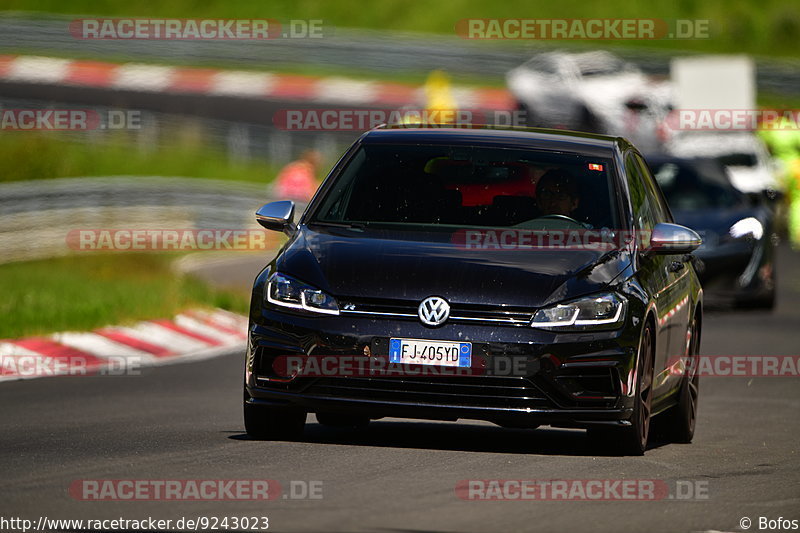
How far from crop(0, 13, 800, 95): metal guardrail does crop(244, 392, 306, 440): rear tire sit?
35444mm

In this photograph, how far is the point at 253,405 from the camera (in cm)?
927

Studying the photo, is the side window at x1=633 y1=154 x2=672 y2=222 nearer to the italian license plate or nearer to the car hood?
the car hood

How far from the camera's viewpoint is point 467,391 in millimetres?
8883

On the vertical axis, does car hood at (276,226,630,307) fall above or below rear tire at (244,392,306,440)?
above

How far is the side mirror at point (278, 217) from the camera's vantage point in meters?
9.81

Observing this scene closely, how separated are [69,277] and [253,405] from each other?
13.6 m

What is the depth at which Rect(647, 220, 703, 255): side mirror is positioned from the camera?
9.71m

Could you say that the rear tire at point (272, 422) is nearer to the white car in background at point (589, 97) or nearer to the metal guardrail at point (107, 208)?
the metal guardrail at point (107, 208)

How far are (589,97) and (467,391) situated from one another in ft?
77.6

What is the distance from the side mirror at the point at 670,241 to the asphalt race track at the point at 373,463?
1084mm

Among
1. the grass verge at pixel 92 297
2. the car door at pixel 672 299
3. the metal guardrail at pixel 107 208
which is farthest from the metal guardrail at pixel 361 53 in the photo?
the car door at pixel 672 299

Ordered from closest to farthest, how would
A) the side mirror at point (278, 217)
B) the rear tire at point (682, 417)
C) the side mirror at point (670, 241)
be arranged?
the side mirror at point (670, 241)
the side mirror at point (278, 217)
the rear tire at point (682, 417)

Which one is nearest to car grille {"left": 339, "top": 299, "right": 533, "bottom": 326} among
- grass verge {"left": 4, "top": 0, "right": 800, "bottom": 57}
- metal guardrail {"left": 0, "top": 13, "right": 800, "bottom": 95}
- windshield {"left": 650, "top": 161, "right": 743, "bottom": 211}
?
windshield {"left": 650, "top": 161, "right": 743, "bottom": 211}

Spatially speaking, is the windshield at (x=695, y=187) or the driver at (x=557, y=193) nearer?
the driver at (x=557, y=193)
